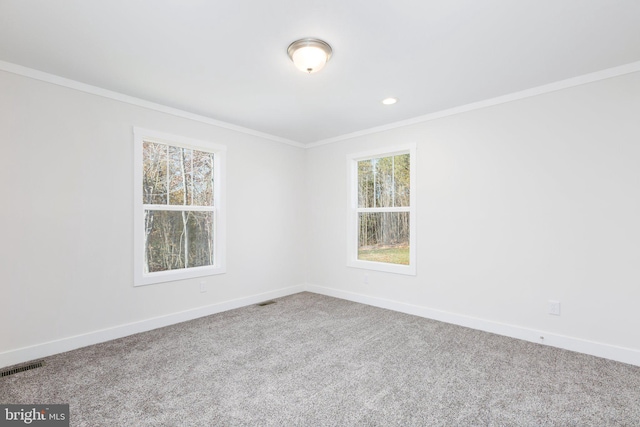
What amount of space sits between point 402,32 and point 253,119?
91.2 inches

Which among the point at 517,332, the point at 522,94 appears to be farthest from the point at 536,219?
the point at 522,94

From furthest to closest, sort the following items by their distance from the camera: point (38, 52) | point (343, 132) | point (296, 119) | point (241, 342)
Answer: point (343, 132) → point (296, 119) → point (241, 342) → point (38, 52)

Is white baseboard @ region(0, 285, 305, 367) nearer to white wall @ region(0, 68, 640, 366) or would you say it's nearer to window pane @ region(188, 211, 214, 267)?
white wall @ region(0, 68, 640, 366)

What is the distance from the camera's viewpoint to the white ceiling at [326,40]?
1905 millimetres

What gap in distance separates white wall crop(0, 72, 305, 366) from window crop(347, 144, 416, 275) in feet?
6.82

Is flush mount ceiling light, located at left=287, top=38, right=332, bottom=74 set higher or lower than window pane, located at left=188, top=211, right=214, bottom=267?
higher

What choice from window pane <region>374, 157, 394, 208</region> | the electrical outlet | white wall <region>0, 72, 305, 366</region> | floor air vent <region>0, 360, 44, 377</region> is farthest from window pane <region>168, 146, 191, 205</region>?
the electrical outlet

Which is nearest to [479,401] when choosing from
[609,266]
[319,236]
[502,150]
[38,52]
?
[609,266]

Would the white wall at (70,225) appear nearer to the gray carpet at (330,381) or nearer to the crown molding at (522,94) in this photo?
the gray carpet at (330,381)

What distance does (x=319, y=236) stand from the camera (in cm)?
502

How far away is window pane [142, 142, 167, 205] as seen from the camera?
Result: 347cm

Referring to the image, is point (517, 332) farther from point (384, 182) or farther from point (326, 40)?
point (326, 40)

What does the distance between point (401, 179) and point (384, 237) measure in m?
0.84

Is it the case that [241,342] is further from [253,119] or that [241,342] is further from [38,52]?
[38,52]
